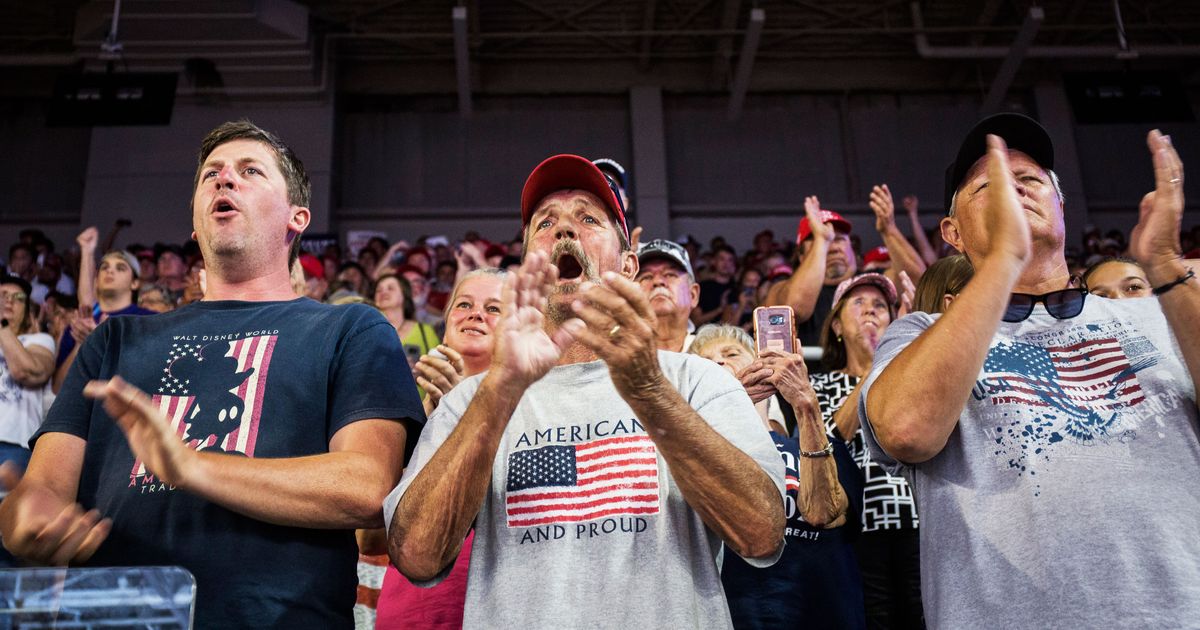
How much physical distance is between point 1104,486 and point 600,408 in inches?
37.0

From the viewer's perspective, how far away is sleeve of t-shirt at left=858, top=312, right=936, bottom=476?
186cm

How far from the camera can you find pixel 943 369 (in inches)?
65.5

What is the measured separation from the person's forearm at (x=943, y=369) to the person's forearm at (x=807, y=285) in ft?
7.84

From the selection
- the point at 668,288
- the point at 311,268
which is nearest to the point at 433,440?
the point at 668,288

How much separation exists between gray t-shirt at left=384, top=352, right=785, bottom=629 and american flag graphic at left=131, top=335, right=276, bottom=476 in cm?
33

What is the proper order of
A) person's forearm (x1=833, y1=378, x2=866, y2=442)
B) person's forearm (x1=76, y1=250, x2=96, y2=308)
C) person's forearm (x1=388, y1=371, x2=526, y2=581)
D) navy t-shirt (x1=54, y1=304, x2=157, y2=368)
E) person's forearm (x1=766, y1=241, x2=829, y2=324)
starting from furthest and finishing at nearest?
person's forearm (x1=76, y1=250, x2=96, y2=308)
navy t-shirt (x1=54, y1=304, x2=157, y2=368)
person's forearm (x1=766, y1=241, x2=829, y2=324)
person's forearm (x1=833, y1=378, x2=866, y2=442)
person's forearm (x1=388, y1=371, x2=526, y2=581)

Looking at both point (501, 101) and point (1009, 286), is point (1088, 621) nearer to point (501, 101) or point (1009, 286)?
point (1009, 286)

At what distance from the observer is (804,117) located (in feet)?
40.9

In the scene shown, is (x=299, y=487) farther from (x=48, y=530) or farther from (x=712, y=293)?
(x=712, y=293)

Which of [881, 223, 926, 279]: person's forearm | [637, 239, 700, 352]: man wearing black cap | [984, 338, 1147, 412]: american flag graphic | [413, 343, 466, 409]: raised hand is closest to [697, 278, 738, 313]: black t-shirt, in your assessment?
[881, 223, 926, 279]: person's forearm

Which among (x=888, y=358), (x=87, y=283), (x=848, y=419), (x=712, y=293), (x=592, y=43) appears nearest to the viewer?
(x=888, y=358)

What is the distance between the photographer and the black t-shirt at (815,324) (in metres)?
4.29

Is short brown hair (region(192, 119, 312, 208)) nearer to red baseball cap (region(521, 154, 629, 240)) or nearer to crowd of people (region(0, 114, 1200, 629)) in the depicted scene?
crowd of people (region(0, 114, 1200, 629))

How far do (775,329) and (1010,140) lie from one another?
2.67 feet
